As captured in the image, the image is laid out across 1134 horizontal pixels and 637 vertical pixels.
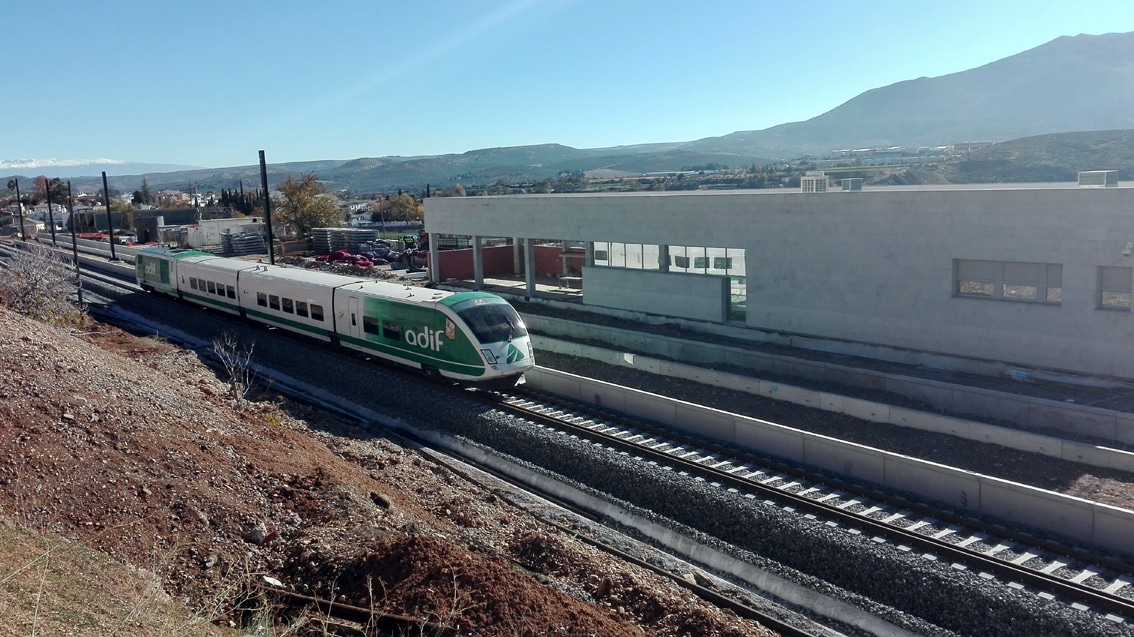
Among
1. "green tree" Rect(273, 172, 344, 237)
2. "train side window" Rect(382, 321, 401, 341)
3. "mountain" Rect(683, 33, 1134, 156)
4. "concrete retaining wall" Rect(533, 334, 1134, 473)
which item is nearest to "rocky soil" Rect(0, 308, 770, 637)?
"train side window" Rect(382, 321, 401, 341)

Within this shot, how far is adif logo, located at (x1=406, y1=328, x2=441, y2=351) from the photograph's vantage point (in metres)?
19.3

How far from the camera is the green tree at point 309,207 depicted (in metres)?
68.4

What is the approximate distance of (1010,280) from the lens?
64.2 feet

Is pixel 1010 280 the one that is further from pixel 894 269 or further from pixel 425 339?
pixel 425 339

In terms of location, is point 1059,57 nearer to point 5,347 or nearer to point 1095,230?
point 1095,230

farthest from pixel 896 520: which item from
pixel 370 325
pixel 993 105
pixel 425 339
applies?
pixel 993 105

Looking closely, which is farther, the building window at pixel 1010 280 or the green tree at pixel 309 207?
the green tree at pixel 309 207

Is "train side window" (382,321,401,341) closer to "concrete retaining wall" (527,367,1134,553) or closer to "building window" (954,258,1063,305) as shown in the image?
"concrete retaining wall" (527,367,1134,553)

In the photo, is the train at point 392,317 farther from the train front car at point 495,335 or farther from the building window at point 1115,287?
the building window at point 1115,287

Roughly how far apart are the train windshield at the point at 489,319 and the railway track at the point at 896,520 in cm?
238

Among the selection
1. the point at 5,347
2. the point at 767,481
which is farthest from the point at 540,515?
the point at 5,347

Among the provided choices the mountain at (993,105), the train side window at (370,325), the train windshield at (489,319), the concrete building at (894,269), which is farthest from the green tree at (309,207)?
the mountain at (993,105)

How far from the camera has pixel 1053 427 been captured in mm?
16203

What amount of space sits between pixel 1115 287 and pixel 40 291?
1165 inches
